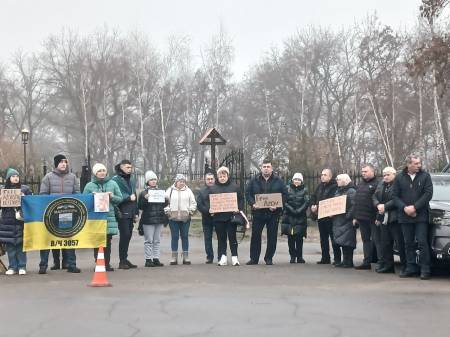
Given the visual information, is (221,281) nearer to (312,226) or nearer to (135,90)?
(312,226)

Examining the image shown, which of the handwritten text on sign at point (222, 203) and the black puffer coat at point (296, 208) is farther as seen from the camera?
the black puffer coat at point (296, 208)

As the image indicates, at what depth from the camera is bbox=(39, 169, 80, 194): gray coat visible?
12641 millimetres

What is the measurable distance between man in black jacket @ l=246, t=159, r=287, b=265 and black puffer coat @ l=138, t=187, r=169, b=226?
1.68 meters

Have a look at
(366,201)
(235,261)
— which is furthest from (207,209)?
(366,201)

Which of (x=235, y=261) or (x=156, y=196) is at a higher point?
(x=156, y=196)

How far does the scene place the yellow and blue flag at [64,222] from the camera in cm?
1238

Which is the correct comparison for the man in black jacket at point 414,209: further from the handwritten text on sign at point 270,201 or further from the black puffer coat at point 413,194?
the handwritten text on sign at point 270,201

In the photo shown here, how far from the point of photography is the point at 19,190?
12250 millimetres

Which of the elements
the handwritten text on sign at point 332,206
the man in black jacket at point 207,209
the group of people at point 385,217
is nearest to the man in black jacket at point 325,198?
the group of people at point 385,217

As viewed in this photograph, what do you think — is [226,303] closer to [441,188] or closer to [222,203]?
[222,203]

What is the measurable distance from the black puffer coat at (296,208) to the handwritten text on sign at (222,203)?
1043 mm

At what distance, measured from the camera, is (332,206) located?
1337cm

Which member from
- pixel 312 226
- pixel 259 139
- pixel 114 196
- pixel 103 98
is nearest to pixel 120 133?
pixel 103 98

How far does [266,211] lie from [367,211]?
6.32 feet
